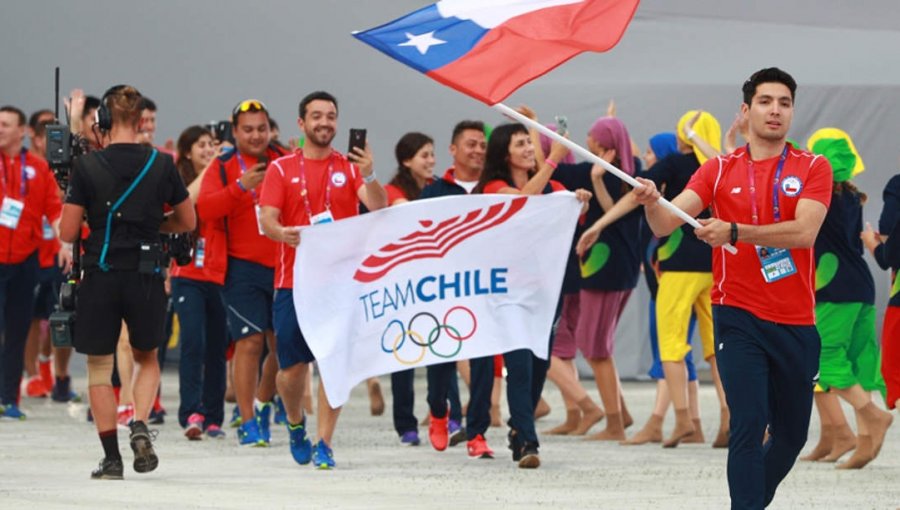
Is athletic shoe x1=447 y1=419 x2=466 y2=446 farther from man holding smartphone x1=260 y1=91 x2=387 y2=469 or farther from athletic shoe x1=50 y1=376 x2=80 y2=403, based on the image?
athletic shoe x1=50 y1=376 x2=80 y2=403

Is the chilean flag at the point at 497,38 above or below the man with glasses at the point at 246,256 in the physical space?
above

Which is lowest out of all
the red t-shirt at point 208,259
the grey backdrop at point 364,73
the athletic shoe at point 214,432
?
the athletic shoe at point 214,432

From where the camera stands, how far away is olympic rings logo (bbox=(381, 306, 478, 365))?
402 inches

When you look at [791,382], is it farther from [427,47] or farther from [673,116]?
[673,116]

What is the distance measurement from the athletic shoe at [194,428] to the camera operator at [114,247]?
2504mm

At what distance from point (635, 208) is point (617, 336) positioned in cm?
561

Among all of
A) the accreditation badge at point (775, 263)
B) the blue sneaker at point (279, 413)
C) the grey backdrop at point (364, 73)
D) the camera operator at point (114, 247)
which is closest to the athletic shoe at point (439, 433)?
the blue sneaker at point (279, 413)

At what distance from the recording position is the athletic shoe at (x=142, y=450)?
906 cm

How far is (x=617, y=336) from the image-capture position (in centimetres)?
1725

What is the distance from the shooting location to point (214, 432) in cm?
1190

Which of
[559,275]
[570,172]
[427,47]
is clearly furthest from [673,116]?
[427,47]

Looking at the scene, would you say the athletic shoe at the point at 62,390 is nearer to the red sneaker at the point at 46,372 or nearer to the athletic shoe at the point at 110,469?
the red sneaker at the point at 46,372

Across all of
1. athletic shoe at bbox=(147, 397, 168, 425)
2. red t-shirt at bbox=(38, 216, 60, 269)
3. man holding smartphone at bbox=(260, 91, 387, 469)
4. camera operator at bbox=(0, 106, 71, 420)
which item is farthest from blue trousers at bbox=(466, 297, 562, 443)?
red t-shirt at bbox=(38, 216, 60, 269)

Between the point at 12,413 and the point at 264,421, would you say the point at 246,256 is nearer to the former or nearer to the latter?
the point at 264,421
